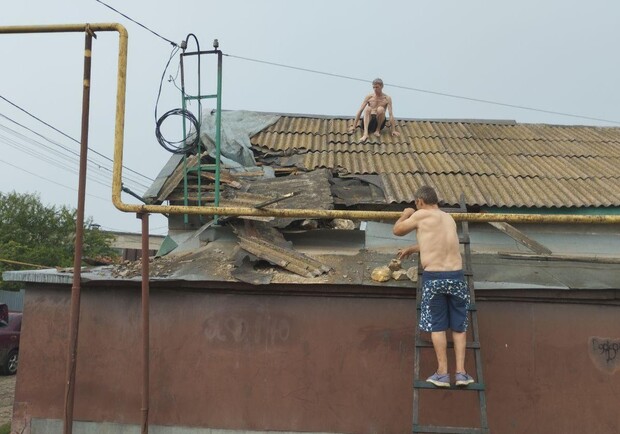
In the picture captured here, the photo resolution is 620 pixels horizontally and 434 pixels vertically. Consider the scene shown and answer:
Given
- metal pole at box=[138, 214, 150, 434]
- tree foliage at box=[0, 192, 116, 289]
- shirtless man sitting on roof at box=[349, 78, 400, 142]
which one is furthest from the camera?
tree foliage at box=[0, 192, 116, 289]

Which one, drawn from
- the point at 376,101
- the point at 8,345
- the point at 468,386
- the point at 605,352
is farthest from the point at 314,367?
the point at 8,345

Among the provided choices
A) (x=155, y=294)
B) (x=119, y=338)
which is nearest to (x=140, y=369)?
(x=119, y=338)

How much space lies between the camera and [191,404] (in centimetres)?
559

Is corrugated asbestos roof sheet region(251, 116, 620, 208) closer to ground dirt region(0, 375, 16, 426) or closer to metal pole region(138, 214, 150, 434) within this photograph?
metal pole region(138, 214, 150, 434)

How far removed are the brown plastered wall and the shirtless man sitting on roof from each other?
4.86 metres

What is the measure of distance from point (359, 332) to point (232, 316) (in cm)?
132

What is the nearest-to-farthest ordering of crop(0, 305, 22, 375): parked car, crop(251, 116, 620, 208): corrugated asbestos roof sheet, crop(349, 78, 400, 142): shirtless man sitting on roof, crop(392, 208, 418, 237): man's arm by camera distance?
crop(392, 208, 418, 237): man's arm
crop(251, 116, 620, 208): corrugated asbestos roof sheet
crop(349, 78, 400, 142): shirtless man sitting on roof
crop(0, 305, 22, 375): parked car

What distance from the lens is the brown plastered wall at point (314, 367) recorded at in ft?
17.8

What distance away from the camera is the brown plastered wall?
5.42 m

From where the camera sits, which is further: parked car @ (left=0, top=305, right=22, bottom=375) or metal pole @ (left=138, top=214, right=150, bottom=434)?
parked car @ (left=0, top=305, right=22, bottom=375)

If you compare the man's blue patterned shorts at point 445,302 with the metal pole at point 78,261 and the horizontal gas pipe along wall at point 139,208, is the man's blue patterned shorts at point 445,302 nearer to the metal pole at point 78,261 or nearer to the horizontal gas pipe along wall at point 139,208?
the horizontal gas pipe along wall at point 139,208

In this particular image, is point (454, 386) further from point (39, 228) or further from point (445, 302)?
point (39, 228)

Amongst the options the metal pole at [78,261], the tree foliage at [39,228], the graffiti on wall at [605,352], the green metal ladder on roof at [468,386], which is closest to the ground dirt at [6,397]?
the metal pole at [78,261]

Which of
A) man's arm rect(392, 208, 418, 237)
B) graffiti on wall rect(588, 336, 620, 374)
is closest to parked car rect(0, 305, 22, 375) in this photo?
man's arm rect(392, 208, 418, 237)
